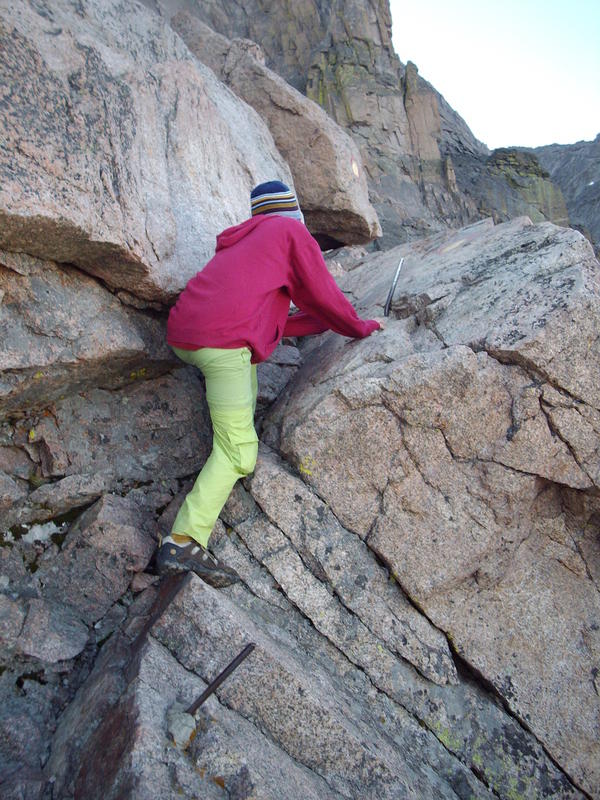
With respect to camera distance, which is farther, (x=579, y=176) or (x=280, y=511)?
(x=579, y=176)

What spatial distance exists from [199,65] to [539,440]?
245 inches

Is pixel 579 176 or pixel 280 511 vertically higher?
pixel 579 176

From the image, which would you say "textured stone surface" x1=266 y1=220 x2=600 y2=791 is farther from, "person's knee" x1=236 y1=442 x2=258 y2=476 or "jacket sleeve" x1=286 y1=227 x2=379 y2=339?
"jacket sleeve" x1=286 y1=227 x2=379 y2=339

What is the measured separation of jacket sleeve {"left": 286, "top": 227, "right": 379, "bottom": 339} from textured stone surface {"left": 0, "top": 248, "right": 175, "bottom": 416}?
1414mm

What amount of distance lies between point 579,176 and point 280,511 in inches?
1500

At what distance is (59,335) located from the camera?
4457 millimetres

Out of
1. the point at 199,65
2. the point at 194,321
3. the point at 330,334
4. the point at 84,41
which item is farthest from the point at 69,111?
the point at 199,65

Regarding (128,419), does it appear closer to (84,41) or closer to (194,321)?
(194,321)

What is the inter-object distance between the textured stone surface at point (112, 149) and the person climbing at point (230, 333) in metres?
0.72

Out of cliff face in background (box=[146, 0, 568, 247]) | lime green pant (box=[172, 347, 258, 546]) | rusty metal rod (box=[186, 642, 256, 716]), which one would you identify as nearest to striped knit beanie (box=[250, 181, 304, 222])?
lime green pant (box=[172, 347, 258, 546])

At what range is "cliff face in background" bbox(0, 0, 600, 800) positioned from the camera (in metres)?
3.67

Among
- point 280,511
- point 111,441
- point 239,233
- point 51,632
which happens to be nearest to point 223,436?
point 280,511

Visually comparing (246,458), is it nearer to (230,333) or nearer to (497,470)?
(230,333)

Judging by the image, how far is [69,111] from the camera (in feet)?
13.9
